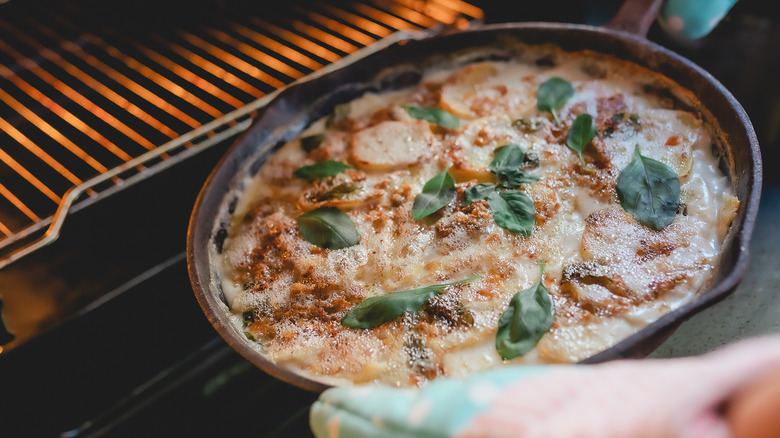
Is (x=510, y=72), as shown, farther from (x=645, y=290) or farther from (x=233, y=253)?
(x=233, y=253)

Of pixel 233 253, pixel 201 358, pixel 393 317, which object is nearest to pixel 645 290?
pixel 393 317

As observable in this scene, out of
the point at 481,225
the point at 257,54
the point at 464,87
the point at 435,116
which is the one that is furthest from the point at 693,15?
the point at 257,54

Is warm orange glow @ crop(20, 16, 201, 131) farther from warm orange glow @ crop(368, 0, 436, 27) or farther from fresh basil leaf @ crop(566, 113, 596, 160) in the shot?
fresh basil leaf @ crop(566, 113, 596, 160)

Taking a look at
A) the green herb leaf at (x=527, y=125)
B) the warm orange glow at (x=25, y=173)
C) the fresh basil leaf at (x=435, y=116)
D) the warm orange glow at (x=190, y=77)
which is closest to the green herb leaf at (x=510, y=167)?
the green herb leaf at (x=527, y=125)

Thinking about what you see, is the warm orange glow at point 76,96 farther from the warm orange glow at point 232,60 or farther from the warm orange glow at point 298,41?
the warm orange glow at point 298,41

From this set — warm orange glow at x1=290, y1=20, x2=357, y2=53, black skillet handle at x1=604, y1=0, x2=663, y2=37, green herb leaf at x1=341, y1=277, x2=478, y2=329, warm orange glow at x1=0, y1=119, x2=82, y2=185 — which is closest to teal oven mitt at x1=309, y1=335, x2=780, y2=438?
green herb leaf at x1=341, y1=277, x2=478, y2=329

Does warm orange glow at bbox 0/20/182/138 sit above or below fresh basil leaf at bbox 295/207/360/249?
below
